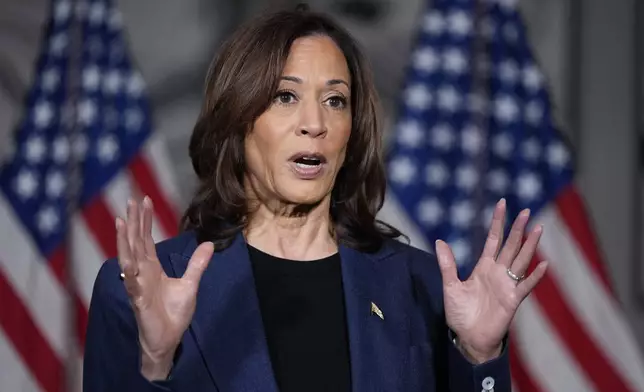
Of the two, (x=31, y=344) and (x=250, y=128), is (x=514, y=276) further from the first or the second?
(x=31, y=344)

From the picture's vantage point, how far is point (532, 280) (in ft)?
4.69

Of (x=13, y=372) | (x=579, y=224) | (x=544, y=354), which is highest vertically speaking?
(x=13, y=372)

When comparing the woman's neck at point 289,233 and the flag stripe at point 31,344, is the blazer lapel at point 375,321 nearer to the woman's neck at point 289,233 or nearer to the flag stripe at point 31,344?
the woman's neck at point 289,233

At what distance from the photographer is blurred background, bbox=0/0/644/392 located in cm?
282

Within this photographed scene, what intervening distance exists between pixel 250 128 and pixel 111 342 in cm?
43

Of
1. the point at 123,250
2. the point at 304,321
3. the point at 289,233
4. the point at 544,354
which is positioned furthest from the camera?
the point at 544,354

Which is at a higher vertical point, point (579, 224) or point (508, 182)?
point (508, 182)

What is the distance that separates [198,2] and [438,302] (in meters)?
1.67

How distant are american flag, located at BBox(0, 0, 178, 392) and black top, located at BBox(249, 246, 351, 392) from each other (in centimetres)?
133

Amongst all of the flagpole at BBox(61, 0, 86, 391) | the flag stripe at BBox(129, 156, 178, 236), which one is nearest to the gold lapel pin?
the flag stripe at BBox(129, 156, 178, 236)

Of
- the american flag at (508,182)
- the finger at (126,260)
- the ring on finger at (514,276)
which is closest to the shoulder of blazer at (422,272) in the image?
the ring on finger at (514,276)

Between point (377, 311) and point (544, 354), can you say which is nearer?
point (377, 311)

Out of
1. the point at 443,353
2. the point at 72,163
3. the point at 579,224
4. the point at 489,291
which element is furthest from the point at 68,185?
the point at 489,291

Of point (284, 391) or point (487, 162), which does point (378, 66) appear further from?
point (284, 391)
